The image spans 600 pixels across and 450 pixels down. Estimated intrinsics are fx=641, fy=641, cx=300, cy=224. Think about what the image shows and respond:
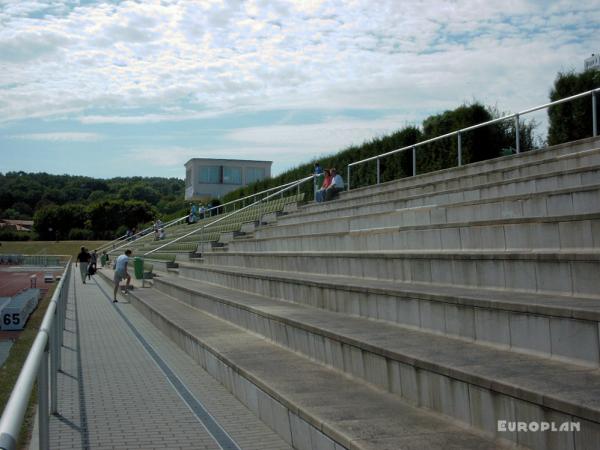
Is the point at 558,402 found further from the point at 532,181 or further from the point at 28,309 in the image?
the point at 28,309

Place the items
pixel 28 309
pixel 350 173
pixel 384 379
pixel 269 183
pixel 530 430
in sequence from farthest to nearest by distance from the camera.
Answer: pixel 269 183, pixel 350 173, pixel 28 309, pixel 384 379, pixel 530 430

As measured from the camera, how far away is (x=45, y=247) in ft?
272

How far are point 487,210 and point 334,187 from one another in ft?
36.0

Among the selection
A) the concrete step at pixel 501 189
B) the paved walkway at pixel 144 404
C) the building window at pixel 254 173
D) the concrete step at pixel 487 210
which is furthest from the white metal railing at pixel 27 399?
the building window at pixel 254 173

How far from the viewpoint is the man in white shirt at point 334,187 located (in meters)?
18.4

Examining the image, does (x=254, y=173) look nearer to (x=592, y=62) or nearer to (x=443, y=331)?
(x=592, y=62)

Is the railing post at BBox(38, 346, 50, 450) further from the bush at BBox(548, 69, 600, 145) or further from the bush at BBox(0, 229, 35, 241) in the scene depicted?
the bush at BBox(0, 229, 35, 241)

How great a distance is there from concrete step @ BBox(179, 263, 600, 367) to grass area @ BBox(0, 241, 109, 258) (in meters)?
71.0

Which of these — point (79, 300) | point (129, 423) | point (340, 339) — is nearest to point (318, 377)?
point (340, 339)

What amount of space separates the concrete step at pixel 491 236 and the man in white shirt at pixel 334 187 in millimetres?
7572

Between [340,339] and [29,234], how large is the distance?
105m

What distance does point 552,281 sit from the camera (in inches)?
200

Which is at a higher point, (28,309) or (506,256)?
(506,256)

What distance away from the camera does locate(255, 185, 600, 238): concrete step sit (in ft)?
Answer: 20.3
